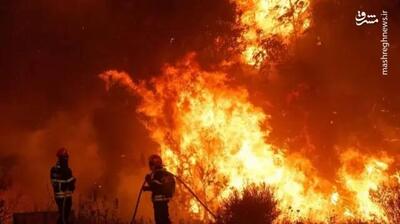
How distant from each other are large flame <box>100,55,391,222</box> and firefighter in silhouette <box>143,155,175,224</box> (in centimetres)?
538

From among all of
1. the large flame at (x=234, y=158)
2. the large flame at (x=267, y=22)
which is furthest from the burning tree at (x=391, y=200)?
the large flame at (x=267, y=22)

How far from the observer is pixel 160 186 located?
1222cm

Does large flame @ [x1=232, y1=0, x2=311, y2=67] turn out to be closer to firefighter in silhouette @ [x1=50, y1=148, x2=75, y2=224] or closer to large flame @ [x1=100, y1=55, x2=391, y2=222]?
large flame @ [x1=100, y1=55, x2=391, y2=222]

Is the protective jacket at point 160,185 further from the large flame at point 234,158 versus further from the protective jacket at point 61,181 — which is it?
the large flame at point 234,158

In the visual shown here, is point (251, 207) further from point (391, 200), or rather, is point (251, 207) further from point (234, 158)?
point (234, 158)

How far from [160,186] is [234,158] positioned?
7.53m

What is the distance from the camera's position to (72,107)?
24.9 m

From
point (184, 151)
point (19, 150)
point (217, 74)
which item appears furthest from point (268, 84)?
point (19, 150)

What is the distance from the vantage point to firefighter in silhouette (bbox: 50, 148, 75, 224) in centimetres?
1254

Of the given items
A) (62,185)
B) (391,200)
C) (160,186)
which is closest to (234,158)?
(391,200)

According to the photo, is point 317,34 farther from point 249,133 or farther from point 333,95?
point 249,133

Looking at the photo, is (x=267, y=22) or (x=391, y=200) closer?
(x=391, y=200)

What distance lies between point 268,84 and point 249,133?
9.04 feet

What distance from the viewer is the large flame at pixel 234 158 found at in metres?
18.4
